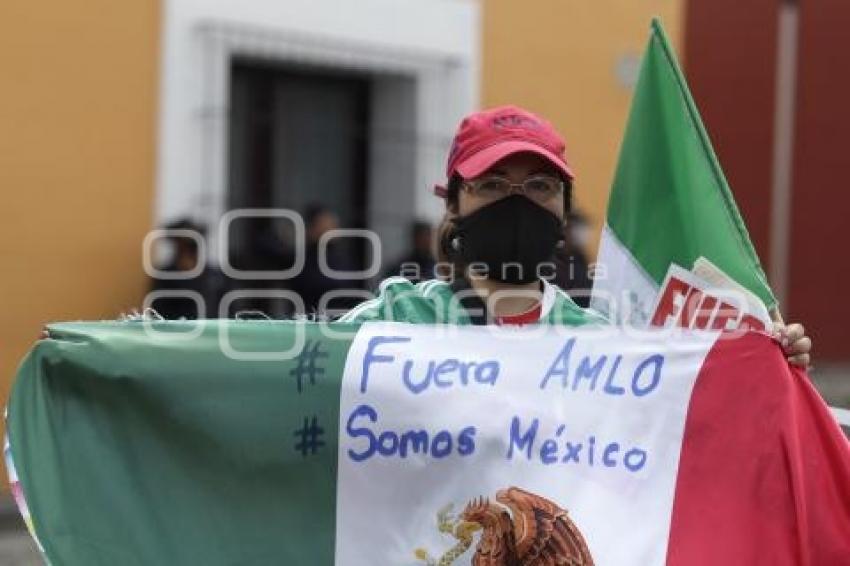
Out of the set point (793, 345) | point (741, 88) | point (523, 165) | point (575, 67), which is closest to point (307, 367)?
point (523, 165)

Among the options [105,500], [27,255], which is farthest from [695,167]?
[27,255]

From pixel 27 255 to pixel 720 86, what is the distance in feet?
19.7

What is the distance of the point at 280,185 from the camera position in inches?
320

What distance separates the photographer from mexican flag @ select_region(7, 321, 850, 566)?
8.31ft

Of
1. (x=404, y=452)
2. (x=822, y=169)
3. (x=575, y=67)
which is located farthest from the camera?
(x=822, y=169)

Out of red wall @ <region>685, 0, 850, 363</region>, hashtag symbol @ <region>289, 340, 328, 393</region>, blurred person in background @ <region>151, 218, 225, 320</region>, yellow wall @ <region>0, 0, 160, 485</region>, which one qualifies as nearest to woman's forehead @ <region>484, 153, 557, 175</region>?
hashtag symbol @ <region>289, 340, 328, 393</region>

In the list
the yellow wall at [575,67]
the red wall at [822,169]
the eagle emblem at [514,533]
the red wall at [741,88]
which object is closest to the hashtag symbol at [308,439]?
the eagle emblem at [514,533]

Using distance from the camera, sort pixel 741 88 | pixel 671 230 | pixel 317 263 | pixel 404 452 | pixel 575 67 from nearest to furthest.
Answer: pixel 404 452 < pixel 671 230 < pixel 317 263 < pixel 575 67 < pixel 741 88

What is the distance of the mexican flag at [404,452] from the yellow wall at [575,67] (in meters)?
5.84

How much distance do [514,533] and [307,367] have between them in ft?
1.65

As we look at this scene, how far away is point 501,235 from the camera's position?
276 cm

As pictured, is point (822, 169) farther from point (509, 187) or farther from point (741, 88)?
point (509, 187)

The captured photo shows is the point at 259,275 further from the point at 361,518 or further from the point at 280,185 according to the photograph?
the point at 361,518

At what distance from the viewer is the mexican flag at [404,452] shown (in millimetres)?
2533
